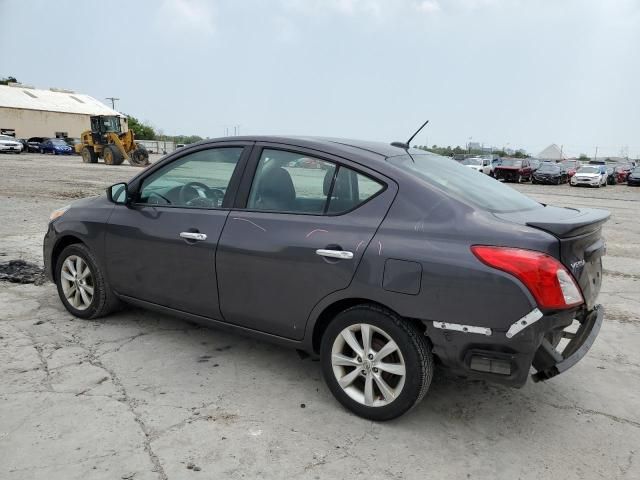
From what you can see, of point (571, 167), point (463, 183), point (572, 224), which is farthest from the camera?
point (571, 167)

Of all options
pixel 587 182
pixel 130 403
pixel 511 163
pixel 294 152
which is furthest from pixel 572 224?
pixel 511 163

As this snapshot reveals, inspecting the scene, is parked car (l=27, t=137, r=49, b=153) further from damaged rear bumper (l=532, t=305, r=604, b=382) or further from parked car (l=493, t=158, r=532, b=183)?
damaged rear bumper (l=532, t=305, r=604, b=382)

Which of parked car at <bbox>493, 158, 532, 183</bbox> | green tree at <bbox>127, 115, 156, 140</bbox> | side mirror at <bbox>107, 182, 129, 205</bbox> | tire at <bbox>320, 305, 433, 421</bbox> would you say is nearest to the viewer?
tire at <bbox>320, 305, 433, 421</bbox>

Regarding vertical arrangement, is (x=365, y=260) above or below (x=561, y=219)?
below

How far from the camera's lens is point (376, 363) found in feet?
9.68

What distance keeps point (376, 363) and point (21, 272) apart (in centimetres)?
468

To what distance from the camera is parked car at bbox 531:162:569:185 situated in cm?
3356

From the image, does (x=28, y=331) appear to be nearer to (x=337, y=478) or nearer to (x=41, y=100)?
(x=337, y=478)

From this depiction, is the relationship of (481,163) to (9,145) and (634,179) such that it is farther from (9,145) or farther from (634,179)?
(9,145)

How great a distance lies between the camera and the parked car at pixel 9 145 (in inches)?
1585

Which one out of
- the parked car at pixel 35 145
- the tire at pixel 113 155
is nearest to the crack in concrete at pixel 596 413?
the tire at pixel 113 155

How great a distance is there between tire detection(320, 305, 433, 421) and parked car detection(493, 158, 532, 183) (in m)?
33.9

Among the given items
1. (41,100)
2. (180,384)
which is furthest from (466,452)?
(41,100)

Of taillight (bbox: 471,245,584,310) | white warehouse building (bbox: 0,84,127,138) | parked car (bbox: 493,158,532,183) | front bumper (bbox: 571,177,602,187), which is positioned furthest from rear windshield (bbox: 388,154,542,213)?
white warehouse building (bbox: 0,84,127,138)
